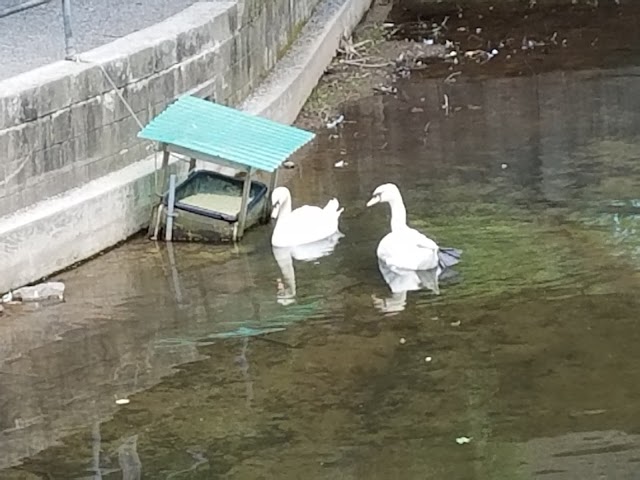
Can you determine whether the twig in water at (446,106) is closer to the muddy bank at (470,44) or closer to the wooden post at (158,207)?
the muddy bank at (470,44)

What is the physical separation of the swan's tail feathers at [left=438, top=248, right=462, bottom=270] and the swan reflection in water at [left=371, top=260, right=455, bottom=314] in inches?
1.5

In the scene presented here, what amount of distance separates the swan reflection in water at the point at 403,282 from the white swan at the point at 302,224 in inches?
22.0

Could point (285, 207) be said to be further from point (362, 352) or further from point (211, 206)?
point (362, 352)

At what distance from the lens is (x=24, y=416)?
Result: 18.5ft

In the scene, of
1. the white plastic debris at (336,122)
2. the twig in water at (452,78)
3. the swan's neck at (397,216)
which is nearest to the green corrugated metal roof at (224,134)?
the swan's neck at (397,216)

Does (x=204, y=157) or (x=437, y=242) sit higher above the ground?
(x=204, y=157)

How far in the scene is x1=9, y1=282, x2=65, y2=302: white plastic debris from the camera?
6883 mm

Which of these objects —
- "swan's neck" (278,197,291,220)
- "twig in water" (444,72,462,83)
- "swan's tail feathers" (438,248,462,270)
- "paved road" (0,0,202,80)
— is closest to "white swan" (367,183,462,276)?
"swan's tail feathers" (438,248,462,270)

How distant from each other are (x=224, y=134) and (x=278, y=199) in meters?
0.51

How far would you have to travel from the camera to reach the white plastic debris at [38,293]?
22.6 feet

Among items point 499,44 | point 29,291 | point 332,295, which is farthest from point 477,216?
point 499,44

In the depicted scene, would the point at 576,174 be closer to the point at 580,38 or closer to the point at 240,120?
the point at 240,120

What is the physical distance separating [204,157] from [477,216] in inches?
66.6

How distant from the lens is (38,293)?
6.91 metres
